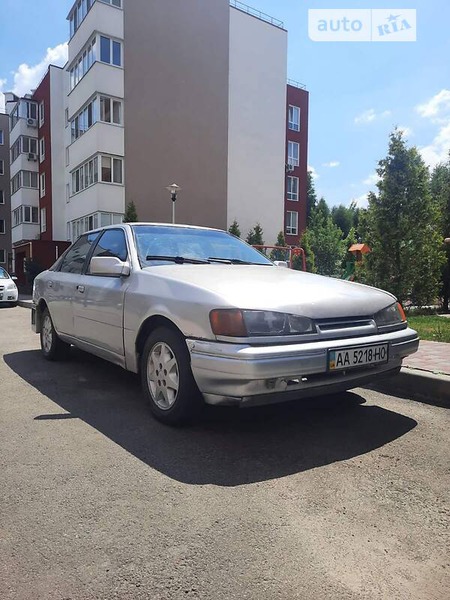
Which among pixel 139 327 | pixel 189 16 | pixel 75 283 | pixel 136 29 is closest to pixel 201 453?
pixel 139 327

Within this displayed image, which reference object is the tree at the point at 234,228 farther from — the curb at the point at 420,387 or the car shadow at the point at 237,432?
the car shadow at the point at 237,432

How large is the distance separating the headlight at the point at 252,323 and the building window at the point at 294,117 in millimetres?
36815

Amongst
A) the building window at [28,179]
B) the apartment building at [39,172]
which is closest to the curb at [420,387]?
the apartment building at [39,172]

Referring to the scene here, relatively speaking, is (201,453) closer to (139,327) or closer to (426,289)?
(139,327)

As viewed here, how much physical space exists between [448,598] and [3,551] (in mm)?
1884

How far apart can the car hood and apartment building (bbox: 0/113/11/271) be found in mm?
49233

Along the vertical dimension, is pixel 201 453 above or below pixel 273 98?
below

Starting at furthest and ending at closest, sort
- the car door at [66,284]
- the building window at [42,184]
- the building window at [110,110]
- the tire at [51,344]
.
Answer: the building window at [42,184], the building window at [110,110], the tire at [51,344], the car door at [66,284]

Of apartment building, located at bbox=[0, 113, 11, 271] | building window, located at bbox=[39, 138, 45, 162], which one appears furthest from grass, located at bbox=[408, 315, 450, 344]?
apartment building, located at bbox=[0, 113, 11, 271]

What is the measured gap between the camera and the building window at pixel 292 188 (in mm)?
36938

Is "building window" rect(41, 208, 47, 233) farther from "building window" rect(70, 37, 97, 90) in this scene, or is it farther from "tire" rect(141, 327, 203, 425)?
"tire" rect(141, 327, 203, 425)

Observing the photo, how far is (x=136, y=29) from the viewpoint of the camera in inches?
999

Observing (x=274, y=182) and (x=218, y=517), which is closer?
(x=218, y=517)

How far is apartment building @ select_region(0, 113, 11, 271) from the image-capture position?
4816cm
